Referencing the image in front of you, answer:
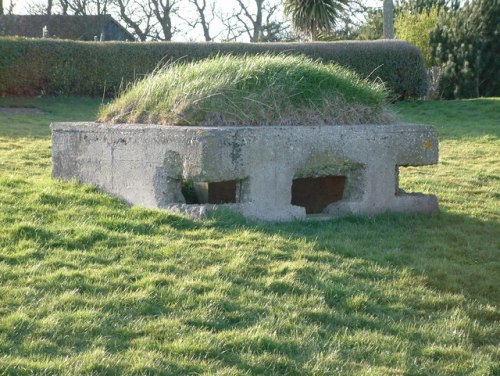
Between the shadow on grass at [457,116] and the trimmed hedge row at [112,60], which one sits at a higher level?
the trimmed hedge row at [112,60]

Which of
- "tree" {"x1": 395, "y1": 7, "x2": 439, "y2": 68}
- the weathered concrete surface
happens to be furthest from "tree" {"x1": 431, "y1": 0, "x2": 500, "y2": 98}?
the weathered concrete surface

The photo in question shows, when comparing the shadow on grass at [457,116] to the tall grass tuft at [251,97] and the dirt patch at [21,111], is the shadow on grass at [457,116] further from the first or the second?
the dirt patch at [21,111]

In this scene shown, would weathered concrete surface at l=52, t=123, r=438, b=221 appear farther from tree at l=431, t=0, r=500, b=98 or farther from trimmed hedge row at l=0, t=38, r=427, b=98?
tree at l=431, t=0, r=500, b=98

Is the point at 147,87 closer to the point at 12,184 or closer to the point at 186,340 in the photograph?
the point at 12,184

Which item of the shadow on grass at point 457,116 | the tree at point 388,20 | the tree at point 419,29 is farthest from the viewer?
the tree at point 419,29

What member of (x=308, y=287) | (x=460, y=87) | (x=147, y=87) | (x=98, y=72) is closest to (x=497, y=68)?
(x=460, y=87)

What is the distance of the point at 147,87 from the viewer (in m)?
8.48

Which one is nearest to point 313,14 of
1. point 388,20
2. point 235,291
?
point 388,20

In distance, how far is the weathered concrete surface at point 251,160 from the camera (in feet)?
24.0

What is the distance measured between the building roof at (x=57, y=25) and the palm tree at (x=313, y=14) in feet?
35.3

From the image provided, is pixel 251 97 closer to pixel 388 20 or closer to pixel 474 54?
pixel 388 20

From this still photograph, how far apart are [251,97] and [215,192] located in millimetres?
1129

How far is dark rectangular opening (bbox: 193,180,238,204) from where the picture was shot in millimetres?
8344

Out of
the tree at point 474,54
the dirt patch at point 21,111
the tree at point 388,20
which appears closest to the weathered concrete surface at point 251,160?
the dirt patch at point 21,111
